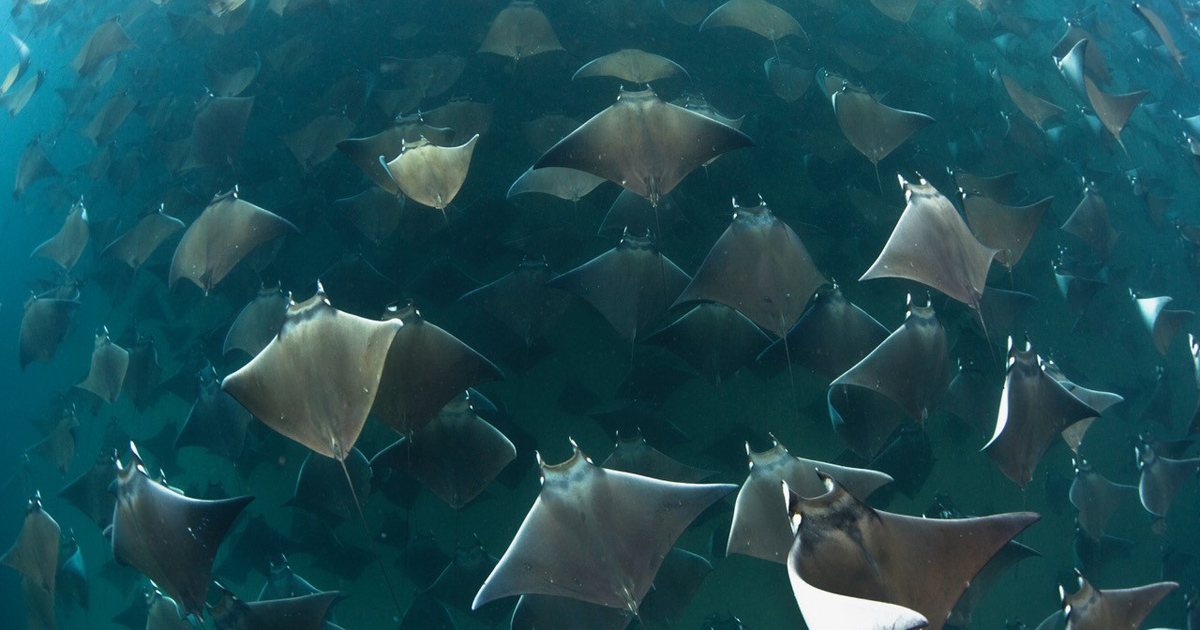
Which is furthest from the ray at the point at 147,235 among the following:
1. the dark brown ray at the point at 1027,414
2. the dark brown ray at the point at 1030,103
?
the dark brown ray at the point at 1030,103

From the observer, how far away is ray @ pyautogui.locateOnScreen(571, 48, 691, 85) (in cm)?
326

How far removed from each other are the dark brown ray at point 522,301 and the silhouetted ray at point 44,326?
269cm

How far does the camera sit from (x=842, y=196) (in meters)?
3.41

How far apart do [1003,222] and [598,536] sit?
232 centimetres

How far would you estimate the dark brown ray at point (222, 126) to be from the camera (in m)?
3.38

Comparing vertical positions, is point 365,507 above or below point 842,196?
below

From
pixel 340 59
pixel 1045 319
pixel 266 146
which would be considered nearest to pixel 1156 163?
pixel 1045 319

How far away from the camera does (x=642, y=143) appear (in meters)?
2.38

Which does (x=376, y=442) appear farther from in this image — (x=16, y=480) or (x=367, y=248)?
(x=16, y=480)

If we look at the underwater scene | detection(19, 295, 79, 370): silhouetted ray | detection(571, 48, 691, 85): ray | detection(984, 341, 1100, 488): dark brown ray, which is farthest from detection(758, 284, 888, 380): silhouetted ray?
detection(19, 295, 79, 370): silhouetted ray

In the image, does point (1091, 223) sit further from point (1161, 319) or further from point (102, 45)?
point (102, 45)

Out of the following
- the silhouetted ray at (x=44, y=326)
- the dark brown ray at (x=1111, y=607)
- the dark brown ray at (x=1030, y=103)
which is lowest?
the silhouetted ray at (x=44, y=326)

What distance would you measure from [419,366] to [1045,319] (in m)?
3.27

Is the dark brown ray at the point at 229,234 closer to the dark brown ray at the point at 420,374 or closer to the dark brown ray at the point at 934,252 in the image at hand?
the dark brown ray at the point at 420,374
